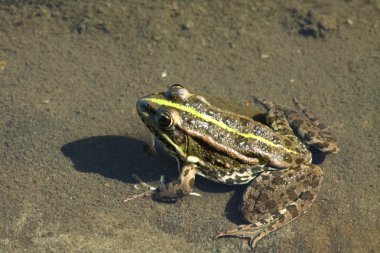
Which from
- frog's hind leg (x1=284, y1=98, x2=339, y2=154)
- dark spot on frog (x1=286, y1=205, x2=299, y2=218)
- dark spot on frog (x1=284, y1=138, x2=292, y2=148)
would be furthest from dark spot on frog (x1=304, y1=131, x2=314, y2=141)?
dark spot on frog (x1=286, y1=205, x2=299, y2=218)

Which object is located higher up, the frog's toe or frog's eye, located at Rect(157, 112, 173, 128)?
frog's eye, located at Rect(157, 112, 173, 128)

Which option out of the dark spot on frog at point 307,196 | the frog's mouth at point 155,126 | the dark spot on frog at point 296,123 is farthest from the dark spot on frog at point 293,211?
the frog's mouth at point 155,126

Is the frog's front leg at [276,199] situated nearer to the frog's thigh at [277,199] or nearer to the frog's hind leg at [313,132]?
the frog's thigh at [277,199]

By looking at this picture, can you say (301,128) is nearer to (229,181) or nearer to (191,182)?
(229,181)

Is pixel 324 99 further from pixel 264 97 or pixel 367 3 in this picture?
pixel 367 3

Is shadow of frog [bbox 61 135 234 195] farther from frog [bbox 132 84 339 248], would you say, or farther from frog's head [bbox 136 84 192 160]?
frog's head [bbox 136 84 192 160]

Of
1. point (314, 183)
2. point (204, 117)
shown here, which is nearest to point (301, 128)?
point (314, 183)
